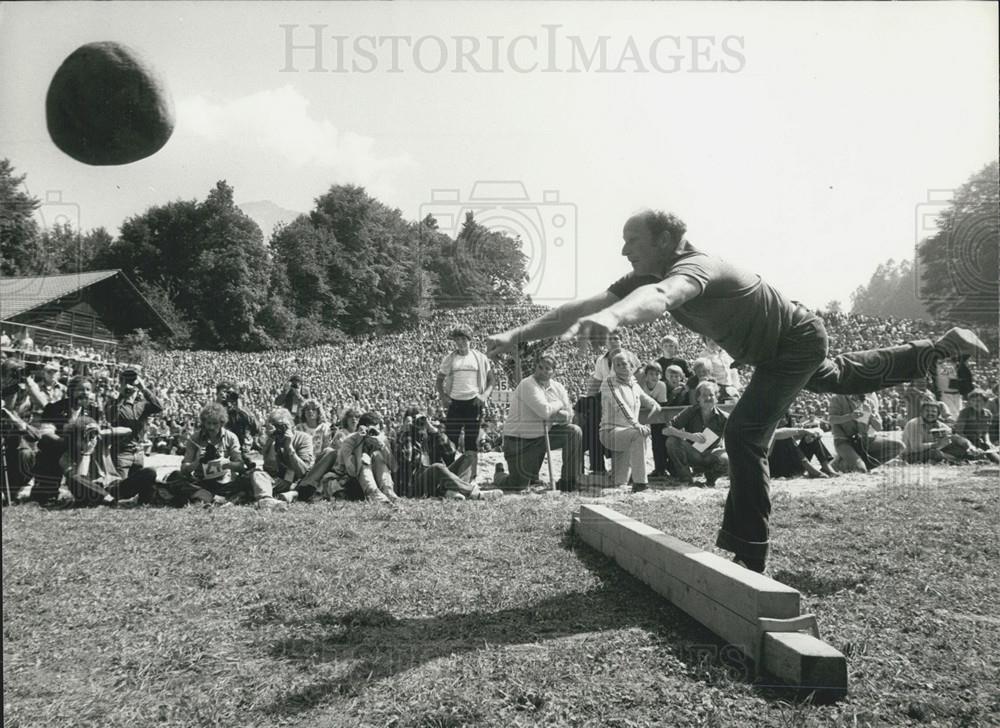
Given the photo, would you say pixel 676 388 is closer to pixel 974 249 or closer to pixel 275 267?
pixel 974 249

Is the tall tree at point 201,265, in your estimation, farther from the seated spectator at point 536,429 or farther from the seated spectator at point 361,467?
the seated spectator at point 536,429

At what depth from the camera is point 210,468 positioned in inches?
280

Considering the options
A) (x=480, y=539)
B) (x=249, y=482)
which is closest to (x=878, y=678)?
(x=480, y=539)

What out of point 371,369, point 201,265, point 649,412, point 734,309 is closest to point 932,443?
point 649,412

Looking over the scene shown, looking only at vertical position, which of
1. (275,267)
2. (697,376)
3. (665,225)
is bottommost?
(697,376)

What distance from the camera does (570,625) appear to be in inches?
115

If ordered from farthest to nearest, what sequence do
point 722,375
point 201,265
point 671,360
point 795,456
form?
point 201,265 → point 722,375 → point 671,360 → point 795,456

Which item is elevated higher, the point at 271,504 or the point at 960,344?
the point at 960,344

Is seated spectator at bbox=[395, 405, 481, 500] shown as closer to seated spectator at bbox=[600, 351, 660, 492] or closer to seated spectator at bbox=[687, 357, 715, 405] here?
seated spectator at bbox=[600, 351, 660, 492]

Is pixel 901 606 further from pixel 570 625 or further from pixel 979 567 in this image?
pixel 570 625

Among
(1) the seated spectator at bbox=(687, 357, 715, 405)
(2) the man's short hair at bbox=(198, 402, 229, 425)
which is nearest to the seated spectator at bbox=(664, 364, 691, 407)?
(1) the seated spectator at bbox=(687, 357, 715, 405)

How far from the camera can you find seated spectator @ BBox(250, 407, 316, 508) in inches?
278

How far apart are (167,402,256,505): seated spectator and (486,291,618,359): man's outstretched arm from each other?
5.17m

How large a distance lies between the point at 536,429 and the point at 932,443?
5.37m
